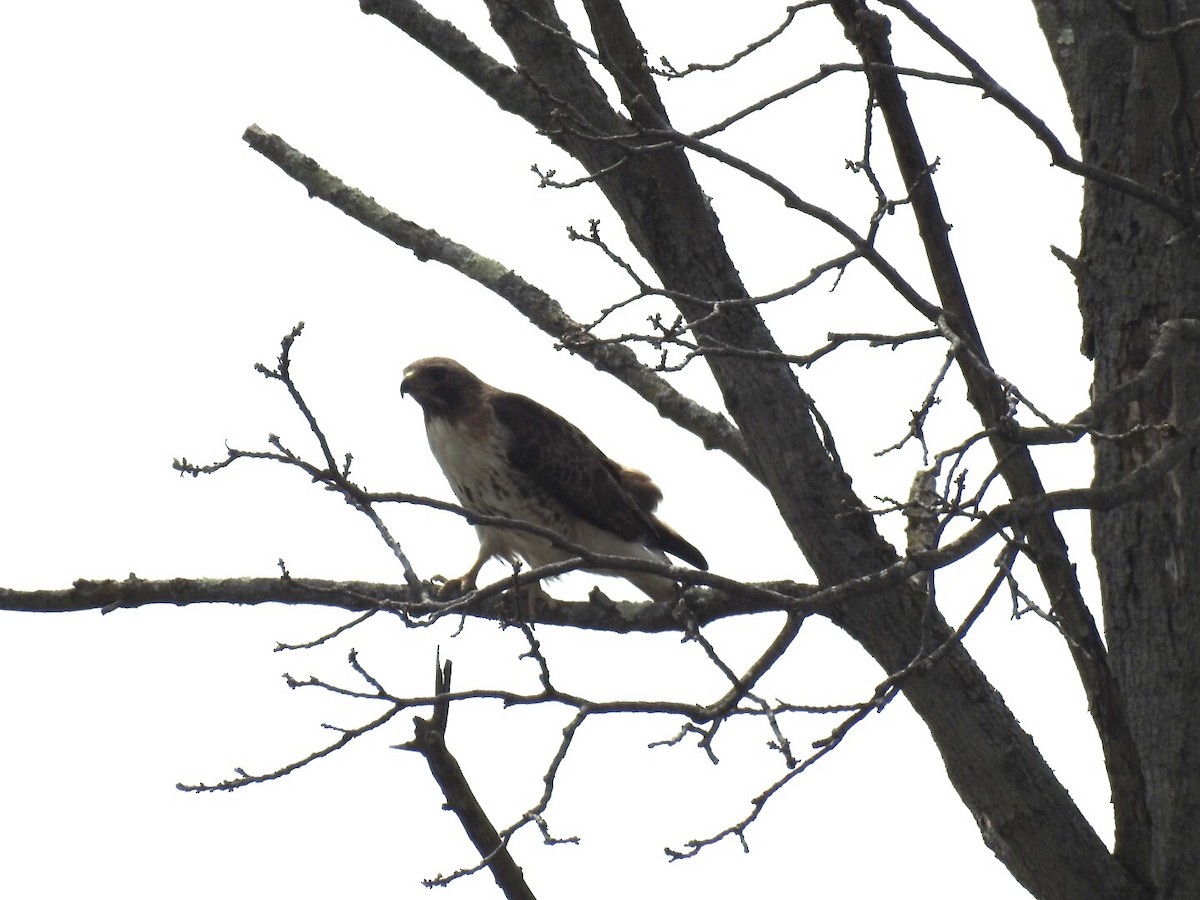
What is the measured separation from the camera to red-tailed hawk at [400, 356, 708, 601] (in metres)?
7.72

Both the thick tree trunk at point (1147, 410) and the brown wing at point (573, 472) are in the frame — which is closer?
the thick tree trunk at point (1147, 410)

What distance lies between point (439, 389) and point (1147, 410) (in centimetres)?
394

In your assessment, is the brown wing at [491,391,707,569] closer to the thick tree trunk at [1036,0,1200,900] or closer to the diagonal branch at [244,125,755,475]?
the diagonal branch at [244,125,755,475]

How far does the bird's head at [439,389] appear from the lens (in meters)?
7.88

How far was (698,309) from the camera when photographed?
15.7 feet

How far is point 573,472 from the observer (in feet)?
25.6

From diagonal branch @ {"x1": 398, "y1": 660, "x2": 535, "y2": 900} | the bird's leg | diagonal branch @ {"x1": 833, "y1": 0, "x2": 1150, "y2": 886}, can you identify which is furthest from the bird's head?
diagonal branch @ {"x1": 398, "y1": 660, "x2": 535, "y2": 900}

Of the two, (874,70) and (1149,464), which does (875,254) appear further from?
Result: (1149,464)

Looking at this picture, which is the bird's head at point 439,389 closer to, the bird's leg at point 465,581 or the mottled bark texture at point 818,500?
the bird's leg at point 465,581

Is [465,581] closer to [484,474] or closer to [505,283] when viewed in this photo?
[484,474]

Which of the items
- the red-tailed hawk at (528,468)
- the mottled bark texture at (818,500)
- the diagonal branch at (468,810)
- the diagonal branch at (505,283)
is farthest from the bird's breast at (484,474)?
the diagonal branch at (468,810)

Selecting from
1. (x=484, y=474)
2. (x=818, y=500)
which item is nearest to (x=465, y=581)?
(x=484, y=474)

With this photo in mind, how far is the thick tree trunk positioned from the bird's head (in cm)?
355

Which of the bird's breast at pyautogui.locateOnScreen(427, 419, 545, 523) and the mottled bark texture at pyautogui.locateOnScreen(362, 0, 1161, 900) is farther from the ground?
the bird's breast at pyautogui.locateOnScreen(427, 419, 545, 523)
